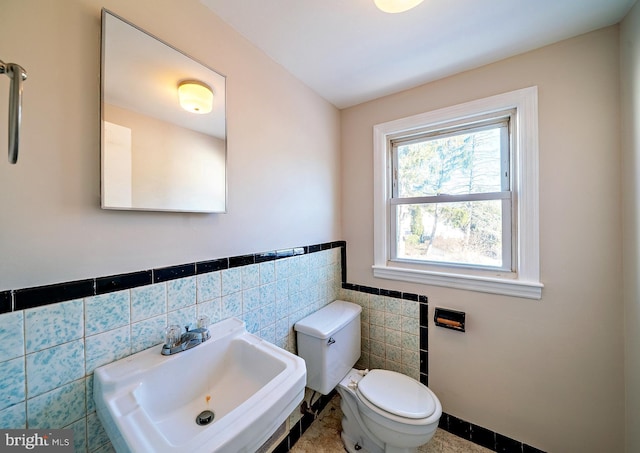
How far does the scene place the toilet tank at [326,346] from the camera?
139 cm

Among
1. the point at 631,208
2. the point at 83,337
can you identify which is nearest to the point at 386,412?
the point at 83,337

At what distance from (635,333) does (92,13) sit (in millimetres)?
2488

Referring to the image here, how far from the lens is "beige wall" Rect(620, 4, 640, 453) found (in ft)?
3.34

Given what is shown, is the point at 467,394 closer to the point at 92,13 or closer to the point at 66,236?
the point at 66,236

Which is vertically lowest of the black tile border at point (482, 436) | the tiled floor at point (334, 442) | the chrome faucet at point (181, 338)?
the tiled floor at point (334, 442)

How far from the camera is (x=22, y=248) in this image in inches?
24.9

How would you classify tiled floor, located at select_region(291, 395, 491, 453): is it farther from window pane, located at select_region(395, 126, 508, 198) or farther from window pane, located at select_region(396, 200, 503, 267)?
window pane, located at select_region(395, 126, 508, 198)

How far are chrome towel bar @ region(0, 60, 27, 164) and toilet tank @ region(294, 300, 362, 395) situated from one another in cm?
134

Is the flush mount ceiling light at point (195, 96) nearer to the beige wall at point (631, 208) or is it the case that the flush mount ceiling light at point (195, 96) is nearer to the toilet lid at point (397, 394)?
the toilet lid at point (397, 394)

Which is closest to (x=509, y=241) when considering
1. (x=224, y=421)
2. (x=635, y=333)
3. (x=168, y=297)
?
(x=635, y=333)

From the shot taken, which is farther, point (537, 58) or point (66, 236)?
point (537, 58)

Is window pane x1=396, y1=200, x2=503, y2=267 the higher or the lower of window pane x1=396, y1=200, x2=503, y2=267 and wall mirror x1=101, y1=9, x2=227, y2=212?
the lower

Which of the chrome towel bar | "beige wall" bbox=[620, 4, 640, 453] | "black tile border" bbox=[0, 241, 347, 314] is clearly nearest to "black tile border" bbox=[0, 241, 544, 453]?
"black tile border" bbox=[0, 241, 347, 314]

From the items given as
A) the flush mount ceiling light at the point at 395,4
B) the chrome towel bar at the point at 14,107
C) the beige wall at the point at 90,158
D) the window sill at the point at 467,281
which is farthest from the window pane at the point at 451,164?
the chrome towel bar at the point at 14,107
